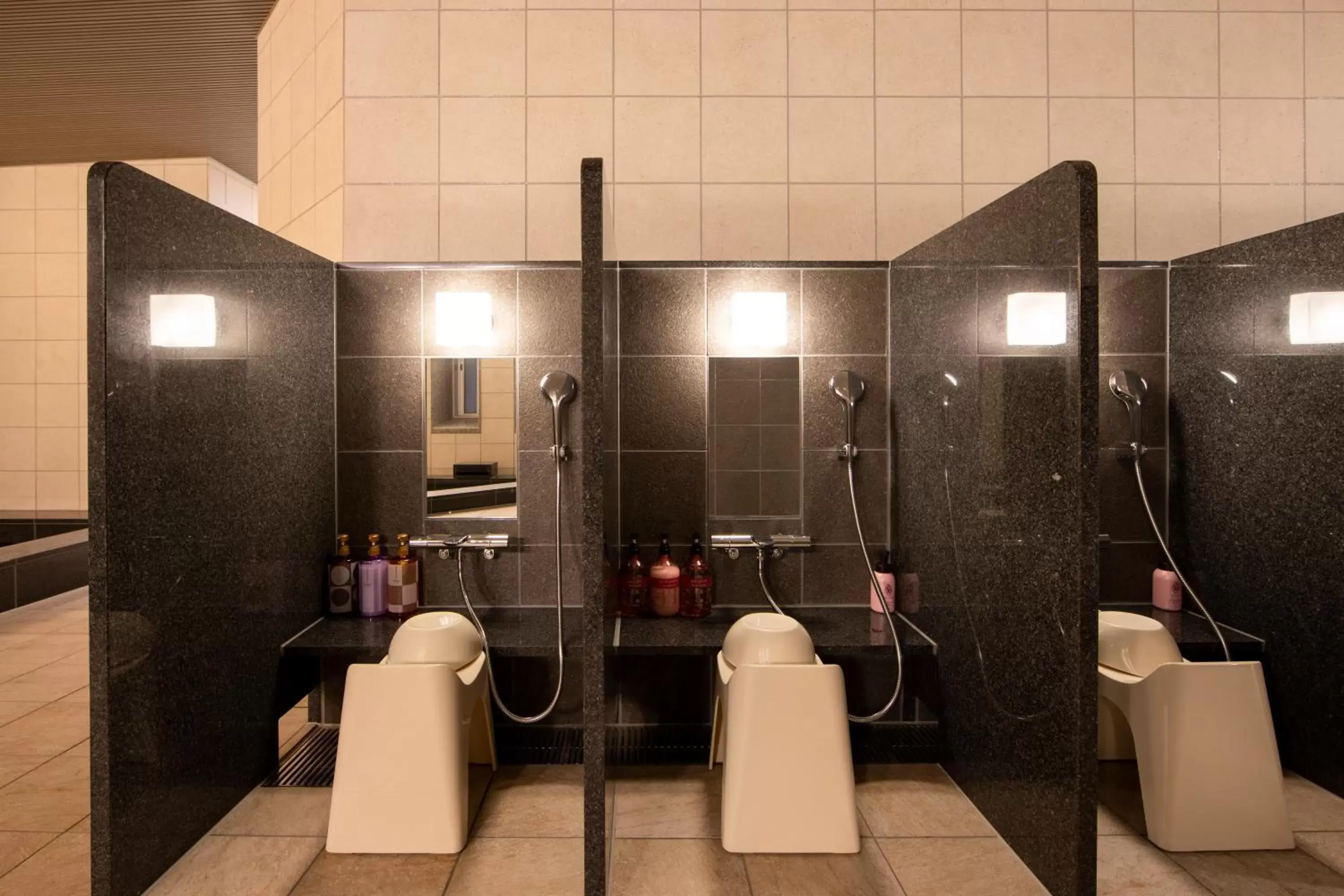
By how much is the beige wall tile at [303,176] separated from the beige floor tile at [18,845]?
7.05ft

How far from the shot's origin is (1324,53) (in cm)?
272

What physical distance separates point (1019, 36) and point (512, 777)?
309cm

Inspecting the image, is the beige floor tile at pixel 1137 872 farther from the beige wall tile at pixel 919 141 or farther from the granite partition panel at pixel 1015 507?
the beige wall tile at pixel 919 141

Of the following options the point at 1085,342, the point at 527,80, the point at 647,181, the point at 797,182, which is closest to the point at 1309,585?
the point at 1085,342

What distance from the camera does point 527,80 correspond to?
2648mm

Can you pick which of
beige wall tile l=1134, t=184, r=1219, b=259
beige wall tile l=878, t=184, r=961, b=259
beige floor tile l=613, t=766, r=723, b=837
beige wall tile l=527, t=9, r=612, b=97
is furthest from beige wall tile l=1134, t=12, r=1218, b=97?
beige floor tile l=613, t=766, r=723, b=837

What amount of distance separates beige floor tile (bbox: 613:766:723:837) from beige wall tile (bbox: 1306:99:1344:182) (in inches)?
119

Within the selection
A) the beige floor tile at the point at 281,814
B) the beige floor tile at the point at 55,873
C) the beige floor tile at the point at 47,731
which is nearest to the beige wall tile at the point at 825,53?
the beige floor tile at the point at 281,814

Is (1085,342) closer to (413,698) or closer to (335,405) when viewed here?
(413,698)

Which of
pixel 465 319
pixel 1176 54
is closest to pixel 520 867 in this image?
pixel 465 319

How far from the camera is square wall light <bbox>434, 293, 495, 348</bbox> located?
2.54 m

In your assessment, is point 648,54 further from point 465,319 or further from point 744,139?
point 465,319

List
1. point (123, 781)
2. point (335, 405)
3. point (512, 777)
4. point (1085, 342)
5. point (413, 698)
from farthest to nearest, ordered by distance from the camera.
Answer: point (335, 405) → point (512, 777) → point (413, 698) → point (123, 781) → point (1085, 342)

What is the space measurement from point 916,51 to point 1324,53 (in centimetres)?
150
